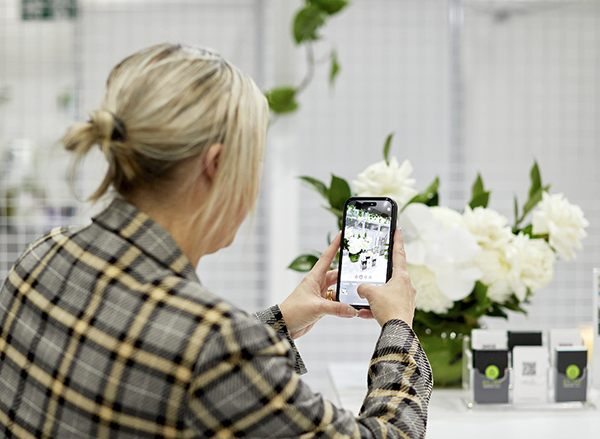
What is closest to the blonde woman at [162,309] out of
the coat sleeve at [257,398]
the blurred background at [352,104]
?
the coat sleeve at [257,398]

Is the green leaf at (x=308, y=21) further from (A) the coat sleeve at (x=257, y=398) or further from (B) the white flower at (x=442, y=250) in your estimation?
(A) the coat sleeve at (x=257, y=398)

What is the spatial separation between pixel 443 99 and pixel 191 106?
5.39 ft

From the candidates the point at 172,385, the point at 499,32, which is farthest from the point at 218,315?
the point at 499,32

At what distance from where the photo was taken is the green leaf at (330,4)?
5.59 feet

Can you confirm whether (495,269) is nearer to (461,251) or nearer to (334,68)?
(461,251)

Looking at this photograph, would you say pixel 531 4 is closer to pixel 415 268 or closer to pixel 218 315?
pixel 415 268

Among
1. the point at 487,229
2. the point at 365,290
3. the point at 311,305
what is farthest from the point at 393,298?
the point at 487,229

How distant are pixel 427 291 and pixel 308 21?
105cm

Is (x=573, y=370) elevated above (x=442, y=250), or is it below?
below

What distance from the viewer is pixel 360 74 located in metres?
2.00

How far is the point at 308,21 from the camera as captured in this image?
1.72 m

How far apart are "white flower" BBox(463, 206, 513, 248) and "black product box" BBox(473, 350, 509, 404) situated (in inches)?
8.4

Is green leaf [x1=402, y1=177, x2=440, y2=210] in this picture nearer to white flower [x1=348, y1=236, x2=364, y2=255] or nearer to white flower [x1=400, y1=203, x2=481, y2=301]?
white flower [x1=400, y1=203, x2=481, y2=301]

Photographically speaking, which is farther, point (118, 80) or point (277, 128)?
point (277, 128)
